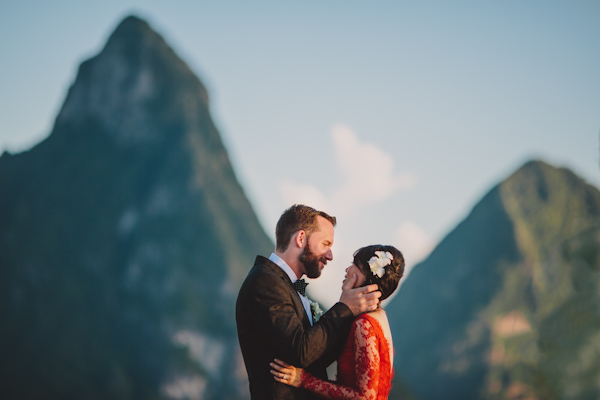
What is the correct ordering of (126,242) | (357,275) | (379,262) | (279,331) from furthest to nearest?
(126,242)
(357,275)
(379,262)
(279,331)

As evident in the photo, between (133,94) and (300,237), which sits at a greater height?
(133,94)

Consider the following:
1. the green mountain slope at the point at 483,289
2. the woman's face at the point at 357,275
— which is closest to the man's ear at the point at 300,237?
the woman's face at the point at 357,275

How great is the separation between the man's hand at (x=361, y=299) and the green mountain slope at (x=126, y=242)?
8634 centimetres

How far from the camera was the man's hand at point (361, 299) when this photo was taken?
5250 mm

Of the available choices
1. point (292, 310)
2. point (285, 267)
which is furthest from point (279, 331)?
point (285, 267)

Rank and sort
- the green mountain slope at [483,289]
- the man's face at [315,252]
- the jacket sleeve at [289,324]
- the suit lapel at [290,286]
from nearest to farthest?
the jacket sleeve at [289,324]
the suit lapel at [290,286]
the man's face at [315,252]
the green mountain slope at [483,289]

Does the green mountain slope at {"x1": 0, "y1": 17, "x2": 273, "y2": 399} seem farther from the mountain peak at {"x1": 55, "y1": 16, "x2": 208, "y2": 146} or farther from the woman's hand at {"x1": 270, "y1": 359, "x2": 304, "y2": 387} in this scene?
the woman's hand at {"x1": 270, "y1": 359, "x2": 304, "y2": 387}

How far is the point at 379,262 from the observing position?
17.8ft

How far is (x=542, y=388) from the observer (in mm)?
16891

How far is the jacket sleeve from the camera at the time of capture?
186 inches

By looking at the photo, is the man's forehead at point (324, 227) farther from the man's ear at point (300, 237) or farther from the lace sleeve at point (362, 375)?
the lace sleeve at point (362, 375)

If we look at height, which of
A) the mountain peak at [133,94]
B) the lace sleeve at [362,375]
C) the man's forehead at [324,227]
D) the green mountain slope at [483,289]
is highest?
the mountain peak at [133,94]

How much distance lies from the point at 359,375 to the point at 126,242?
4426 inches

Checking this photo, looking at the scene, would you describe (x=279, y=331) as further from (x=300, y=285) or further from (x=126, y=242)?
(x=126, y=242)
